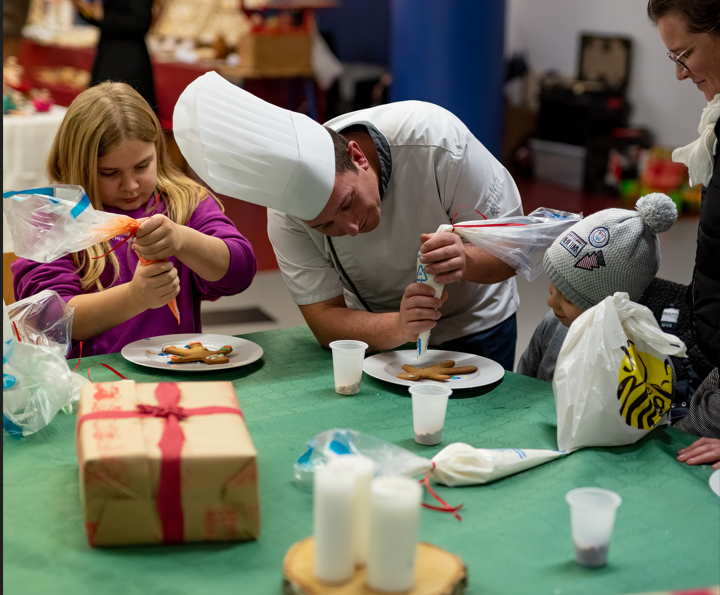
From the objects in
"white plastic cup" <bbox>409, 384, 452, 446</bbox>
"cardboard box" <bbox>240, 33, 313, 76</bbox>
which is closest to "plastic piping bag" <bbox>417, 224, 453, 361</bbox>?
"white plastic cup" <bbox>409, 384, 452, 446</bbox>

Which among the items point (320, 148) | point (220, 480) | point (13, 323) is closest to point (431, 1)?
point (320, 148)

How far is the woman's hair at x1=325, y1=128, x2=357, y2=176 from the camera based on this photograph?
1896 millimetres

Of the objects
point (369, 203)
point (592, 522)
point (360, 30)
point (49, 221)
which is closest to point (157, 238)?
point (49, 221)

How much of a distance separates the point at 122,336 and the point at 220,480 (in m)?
1.06

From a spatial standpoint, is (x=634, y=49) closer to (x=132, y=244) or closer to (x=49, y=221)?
(x=132, y=244)

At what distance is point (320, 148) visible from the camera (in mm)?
1854

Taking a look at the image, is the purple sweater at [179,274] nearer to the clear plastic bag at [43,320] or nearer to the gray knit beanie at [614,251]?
the clear plastic bag at [43,320]

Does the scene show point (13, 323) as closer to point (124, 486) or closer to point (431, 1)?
point (124, 486)

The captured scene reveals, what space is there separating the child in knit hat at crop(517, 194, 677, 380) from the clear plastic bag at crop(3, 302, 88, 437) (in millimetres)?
1059

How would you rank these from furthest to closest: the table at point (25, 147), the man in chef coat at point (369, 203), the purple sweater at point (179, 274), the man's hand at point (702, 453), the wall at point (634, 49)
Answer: the wall at point (634, 49) < the table at point (25, 147) < the purple sweater at point (179, 274) < the man in chef coat at point (369, 203) < the man's hand at point (702, 453)

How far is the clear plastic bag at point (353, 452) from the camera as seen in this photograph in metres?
Result: 1.35

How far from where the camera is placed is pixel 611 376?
149cm

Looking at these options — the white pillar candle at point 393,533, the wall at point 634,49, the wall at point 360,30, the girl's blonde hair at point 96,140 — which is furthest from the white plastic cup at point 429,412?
the wall at point 360,30

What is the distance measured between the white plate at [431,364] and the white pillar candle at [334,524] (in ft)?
2.48
